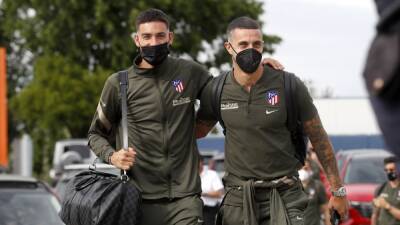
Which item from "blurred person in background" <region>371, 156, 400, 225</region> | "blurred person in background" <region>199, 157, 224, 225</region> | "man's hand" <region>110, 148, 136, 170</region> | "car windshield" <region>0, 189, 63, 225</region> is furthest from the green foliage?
"man's hand" <region>110, 148, 136, 170</region>

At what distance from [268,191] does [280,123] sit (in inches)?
16.9

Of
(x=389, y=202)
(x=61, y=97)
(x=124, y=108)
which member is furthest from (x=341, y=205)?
(x=61, y=97)

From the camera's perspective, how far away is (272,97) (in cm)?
659

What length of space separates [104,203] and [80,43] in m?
37.6

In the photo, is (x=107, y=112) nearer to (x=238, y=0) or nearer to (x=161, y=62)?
(x=161, y=62)

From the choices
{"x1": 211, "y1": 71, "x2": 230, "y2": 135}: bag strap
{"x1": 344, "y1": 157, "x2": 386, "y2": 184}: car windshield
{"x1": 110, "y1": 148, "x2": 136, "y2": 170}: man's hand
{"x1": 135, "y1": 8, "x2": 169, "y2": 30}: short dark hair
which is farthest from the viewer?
{"x1": 344, "y1": 157, "x2": 386, "y2": 184}: car windshield

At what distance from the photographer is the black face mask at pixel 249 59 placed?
6543 millimetres

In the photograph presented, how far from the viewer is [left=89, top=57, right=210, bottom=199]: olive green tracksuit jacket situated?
648 centimetres

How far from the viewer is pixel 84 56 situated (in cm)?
4406

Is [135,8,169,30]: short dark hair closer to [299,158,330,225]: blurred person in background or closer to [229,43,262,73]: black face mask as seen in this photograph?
[229,43,262,73]: black face mask

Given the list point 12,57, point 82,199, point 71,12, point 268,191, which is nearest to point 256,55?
point 268,191

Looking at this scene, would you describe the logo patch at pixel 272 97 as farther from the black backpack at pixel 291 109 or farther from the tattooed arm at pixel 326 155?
the tattooed arm at pixel 326 155

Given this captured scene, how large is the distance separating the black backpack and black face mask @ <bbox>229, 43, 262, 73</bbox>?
23 centimetres

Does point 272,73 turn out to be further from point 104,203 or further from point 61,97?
point 61,97
